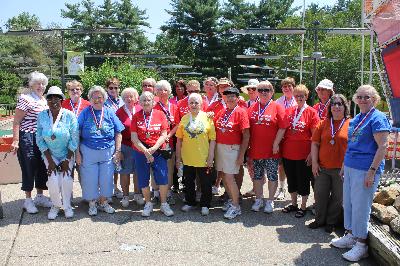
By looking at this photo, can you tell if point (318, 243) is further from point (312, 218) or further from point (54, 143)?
point (54, 143)

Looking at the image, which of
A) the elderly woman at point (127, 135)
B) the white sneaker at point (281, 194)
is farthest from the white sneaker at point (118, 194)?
the white sneaker at point (281, 194)

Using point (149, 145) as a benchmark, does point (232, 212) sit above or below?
below

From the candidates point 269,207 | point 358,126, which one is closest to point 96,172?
point 269,207

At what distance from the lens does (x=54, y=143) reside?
18.5 ft

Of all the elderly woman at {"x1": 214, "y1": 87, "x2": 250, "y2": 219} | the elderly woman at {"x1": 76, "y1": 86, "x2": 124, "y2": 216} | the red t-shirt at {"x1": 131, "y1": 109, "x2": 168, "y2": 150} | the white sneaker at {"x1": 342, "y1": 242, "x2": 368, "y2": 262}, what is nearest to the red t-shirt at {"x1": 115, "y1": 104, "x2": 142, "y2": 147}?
the elderly woman at {"x1": 76, "y1": 86, "x2": 124, "y2": 216}

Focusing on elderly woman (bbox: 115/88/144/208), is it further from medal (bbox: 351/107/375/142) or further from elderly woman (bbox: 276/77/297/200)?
medal (bbox: 351/107/375/142)

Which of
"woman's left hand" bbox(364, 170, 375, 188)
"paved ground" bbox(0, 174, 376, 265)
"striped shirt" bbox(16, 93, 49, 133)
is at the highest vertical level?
"striped shirt" bbox(16, 93, 49, 133)

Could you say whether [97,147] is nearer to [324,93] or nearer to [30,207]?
[30,207]

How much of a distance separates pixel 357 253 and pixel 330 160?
1.16 meters

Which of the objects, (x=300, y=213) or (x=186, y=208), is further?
(x=186, y=208)

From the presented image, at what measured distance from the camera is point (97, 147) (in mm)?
5816

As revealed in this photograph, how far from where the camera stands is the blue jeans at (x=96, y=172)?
19.2ft

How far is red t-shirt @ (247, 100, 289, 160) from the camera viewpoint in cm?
578

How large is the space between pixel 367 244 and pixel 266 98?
2261 mm
